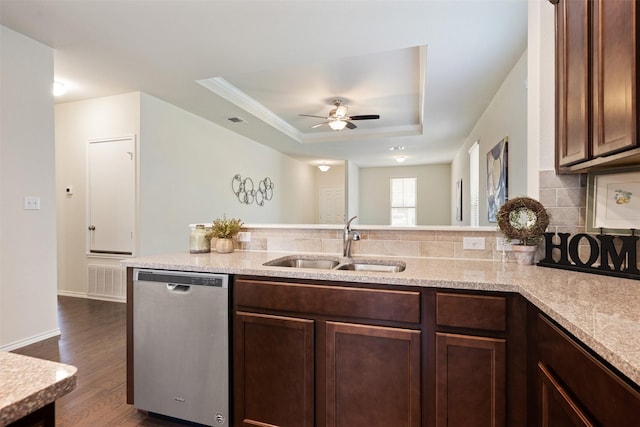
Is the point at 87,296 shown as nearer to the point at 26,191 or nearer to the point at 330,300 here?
the point at 26,191

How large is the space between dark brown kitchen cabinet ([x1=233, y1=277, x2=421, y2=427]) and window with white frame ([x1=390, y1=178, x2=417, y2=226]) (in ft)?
27.4

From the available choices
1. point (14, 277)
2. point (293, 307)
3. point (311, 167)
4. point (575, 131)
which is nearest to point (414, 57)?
point (575, 131)

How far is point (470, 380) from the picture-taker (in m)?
1.38

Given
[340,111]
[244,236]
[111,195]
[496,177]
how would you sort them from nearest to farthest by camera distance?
[244,236]
[496,177]
[111,195]
[340,111]

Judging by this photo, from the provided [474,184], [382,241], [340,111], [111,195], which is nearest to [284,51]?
[340,111]

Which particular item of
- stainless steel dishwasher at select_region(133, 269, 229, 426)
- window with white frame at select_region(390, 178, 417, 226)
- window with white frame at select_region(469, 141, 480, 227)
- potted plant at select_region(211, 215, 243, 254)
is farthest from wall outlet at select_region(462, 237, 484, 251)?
window with white frame at select_region(390, 178, 417, 226)

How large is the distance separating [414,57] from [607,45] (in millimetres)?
2230

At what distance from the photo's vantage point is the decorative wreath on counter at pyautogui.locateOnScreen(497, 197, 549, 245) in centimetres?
169

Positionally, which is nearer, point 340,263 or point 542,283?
point 542,283

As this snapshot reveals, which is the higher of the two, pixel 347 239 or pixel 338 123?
pixel 338 123

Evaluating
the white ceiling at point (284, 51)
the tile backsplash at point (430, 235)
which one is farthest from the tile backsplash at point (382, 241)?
the white ceiling at point (284, 51)

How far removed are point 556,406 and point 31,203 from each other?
3.84 meters

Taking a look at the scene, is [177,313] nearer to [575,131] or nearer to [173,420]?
[173,420]

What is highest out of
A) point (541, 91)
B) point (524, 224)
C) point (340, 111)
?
point (340, 111)
